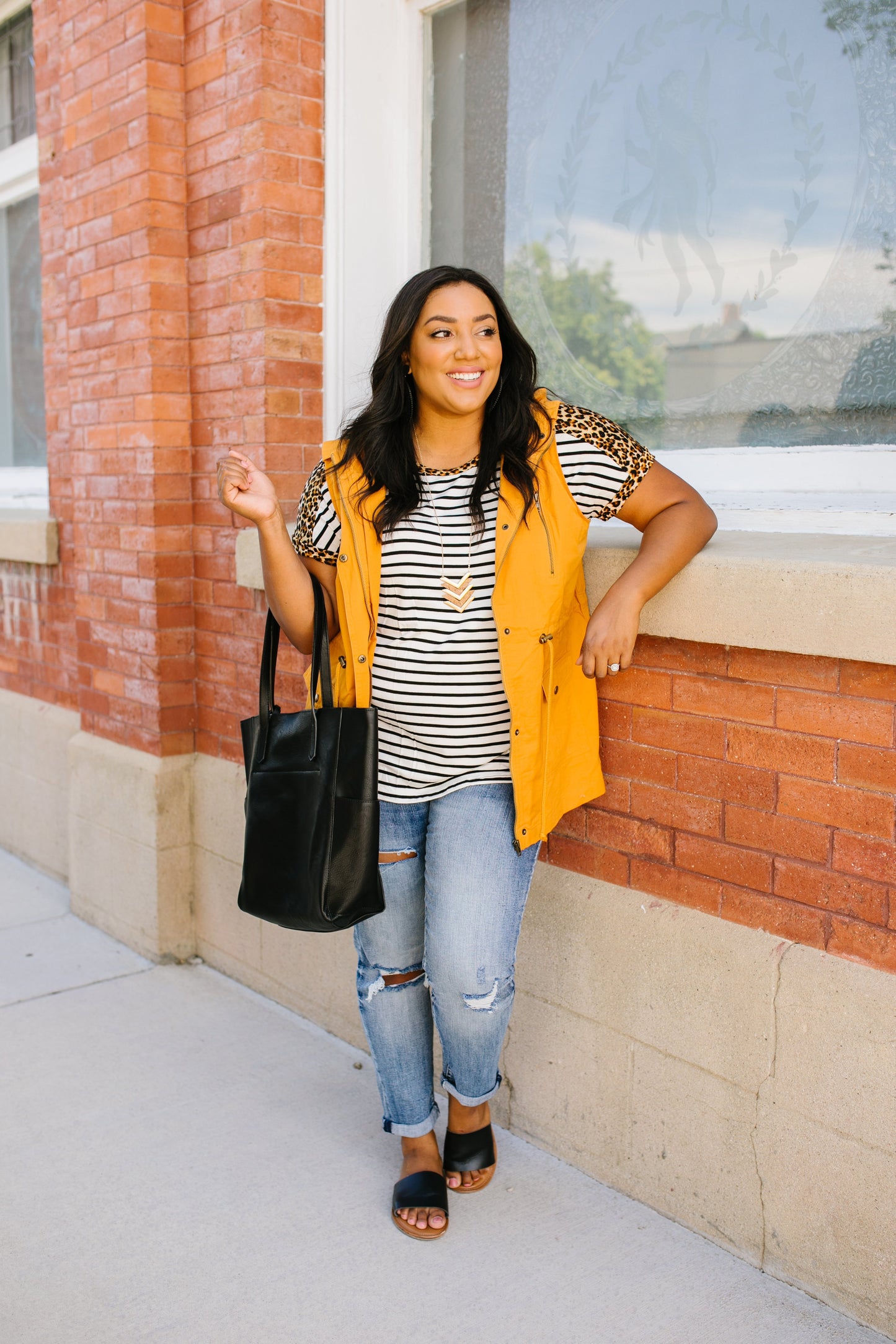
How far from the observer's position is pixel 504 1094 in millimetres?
3307

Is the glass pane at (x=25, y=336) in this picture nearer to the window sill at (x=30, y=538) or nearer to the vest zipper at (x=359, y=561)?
the window sill at (x=30, y=538)

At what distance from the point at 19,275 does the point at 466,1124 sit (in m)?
5.18

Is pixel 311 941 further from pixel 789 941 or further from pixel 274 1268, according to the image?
pixel 789 941

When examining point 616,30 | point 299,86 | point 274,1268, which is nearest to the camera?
point 274,1268

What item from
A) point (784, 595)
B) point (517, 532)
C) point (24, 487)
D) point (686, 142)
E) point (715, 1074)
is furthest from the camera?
point (24, 487)

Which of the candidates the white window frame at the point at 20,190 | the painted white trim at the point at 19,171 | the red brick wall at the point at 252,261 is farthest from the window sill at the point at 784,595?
the painted white trim at the point at 19,171

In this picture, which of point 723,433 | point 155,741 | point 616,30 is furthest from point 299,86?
point 155,741

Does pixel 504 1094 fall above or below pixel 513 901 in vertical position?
below

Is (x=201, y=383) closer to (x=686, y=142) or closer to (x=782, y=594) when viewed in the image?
(x=686, y=142)

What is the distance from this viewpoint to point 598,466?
8.65 ft

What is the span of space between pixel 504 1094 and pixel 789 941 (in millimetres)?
1088

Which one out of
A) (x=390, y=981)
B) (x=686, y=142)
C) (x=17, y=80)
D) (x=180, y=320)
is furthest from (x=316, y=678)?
(x=17, y=80)

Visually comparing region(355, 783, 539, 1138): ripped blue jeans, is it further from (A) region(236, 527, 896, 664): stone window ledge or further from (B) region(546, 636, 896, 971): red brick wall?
(A) region(236, 527, 896, 664): stone window ledge

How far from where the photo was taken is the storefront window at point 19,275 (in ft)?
19.5
